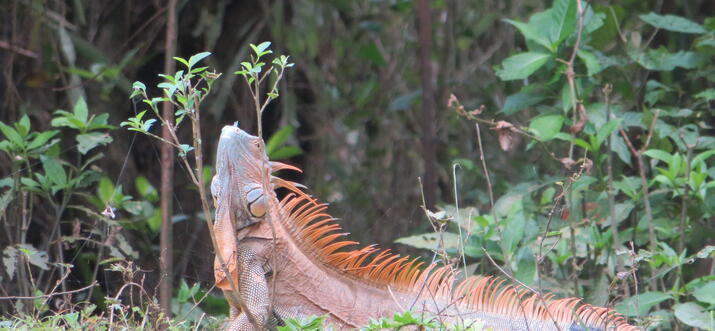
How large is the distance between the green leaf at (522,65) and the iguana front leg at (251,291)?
7.85 ft

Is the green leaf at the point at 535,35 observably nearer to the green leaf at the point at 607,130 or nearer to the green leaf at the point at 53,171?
the green leaf at the point at 607,130

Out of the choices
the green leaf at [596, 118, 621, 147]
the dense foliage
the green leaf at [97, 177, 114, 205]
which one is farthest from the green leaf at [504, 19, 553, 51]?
the green leaf at [97, 177, 114, 205]

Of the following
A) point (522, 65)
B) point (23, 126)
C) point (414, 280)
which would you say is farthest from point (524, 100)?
point (23, 126)

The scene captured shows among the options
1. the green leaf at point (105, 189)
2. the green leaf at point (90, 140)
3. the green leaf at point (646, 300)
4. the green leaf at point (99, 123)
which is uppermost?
the green leaf at point (99, 123)

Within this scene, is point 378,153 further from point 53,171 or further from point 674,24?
point 53,171

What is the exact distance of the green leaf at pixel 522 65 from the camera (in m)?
5.63

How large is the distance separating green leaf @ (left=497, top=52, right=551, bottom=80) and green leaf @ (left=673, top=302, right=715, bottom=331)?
1604 mm

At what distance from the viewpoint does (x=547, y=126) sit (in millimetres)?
5566

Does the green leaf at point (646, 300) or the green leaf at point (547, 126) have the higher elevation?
the green leaf at point (547, 126)

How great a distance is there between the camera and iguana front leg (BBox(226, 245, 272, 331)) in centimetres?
371

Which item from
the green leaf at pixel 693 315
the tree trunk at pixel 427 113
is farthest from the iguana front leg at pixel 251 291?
the tree trunk at pixel 427 113

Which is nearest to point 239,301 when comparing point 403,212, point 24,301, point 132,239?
point 24,301

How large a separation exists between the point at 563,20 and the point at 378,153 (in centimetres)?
433

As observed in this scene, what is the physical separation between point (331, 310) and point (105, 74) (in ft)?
12.1
